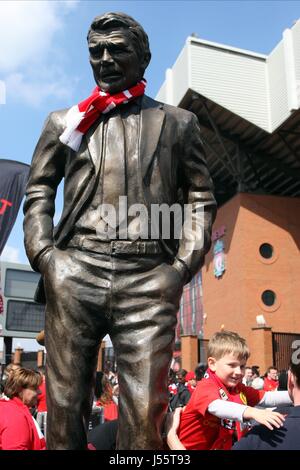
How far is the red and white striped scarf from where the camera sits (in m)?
2.72

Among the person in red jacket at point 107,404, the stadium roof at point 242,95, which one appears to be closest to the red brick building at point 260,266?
the stadium roof at point 242,95

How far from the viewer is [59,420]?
7.83 ft

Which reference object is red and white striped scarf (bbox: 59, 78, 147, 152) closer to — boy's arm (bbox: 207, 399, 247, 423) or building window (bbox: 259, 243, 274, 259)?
boy's arm (bbox: 207, 399, 247, 423)

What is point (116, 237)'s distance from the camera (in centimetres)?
254

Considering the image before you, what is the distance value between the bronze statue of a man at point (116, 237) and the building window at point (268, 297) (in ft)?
79.4

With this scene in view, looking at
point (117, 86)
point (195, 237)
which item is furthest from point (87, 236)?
point (117, 86)

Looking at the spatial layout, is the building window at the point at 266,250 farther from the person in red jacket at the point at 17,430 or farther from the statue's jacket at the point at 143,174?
the statue's jacket at the point at 143,174

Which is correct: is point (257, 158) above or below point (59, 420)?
above

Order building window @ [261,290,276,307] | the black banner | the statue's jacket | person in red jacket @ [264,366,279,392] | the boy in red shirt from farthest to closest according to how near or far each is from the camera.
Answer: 1. building window @ [261,290,276,307]
2. person in red jacket @ [264,366,279,392]
3. the black banner
4. the boy in red shirt
5. the statue's jacket

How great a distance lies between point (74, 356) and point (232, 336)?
1.60 metres

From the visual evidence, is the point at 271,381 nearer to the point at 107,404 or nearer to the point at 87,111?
the point at 107,404

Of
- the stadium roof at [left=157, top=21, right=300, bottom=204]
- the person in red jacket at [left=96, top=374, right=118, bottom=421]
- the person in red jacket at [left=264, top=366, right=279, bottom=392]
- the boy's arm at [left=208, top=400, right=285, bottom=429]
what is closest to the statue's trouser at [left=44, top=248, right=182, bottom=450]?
the boy's arm at [left=208, top=400, right=285, bottom=429]

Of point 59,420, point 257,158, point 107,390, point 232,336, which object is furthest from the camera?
point 257,158
